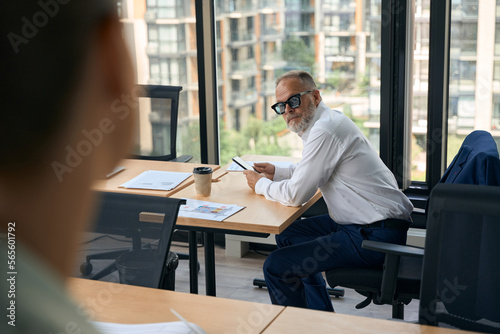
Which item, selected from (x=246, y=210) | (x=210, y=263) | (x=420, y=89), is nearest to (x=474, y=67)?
(x=420, y=89)

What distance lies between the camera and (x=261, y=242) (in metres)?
4.17

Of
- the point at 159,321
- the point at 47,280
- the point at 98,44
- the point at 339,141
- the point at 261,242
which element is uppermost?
the point at 98,44

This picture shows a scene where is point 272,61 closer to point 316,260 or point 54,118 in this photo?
point 316,260

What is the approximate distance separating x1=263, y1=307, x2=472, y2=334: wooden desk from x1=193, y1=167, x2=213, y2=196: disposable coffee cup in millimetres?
1371

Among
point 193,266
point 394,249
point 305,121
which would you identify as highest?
point 305,121

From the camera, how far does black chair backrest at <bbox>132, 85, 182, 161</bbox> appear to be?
3900 mm

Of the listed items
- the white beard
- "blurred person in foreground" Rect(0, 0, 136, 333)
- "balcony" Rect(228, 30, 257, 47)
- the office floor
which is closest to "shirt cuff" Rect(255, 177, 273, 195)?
the white beard

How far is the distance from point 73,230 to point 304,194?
2.46 m

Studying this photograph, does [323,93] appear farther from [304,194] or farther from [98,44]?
[98,44]

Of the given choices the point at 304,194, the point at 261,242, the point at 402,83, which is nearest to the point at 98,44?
the point at 304,194

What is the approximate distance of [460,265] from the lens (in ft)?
6.16

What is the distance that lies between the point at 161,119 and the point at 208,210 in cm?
152

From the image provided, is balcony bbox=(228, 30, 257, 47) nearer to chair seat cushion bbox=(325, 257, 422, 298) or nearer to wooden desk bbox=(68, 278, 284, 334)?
chair seat cushion bbox=(325, 257, 422, 298)

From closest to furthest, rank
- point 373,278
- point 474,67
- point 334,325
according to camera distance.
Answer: point 334,325 → point 373,278 → point 474,67
